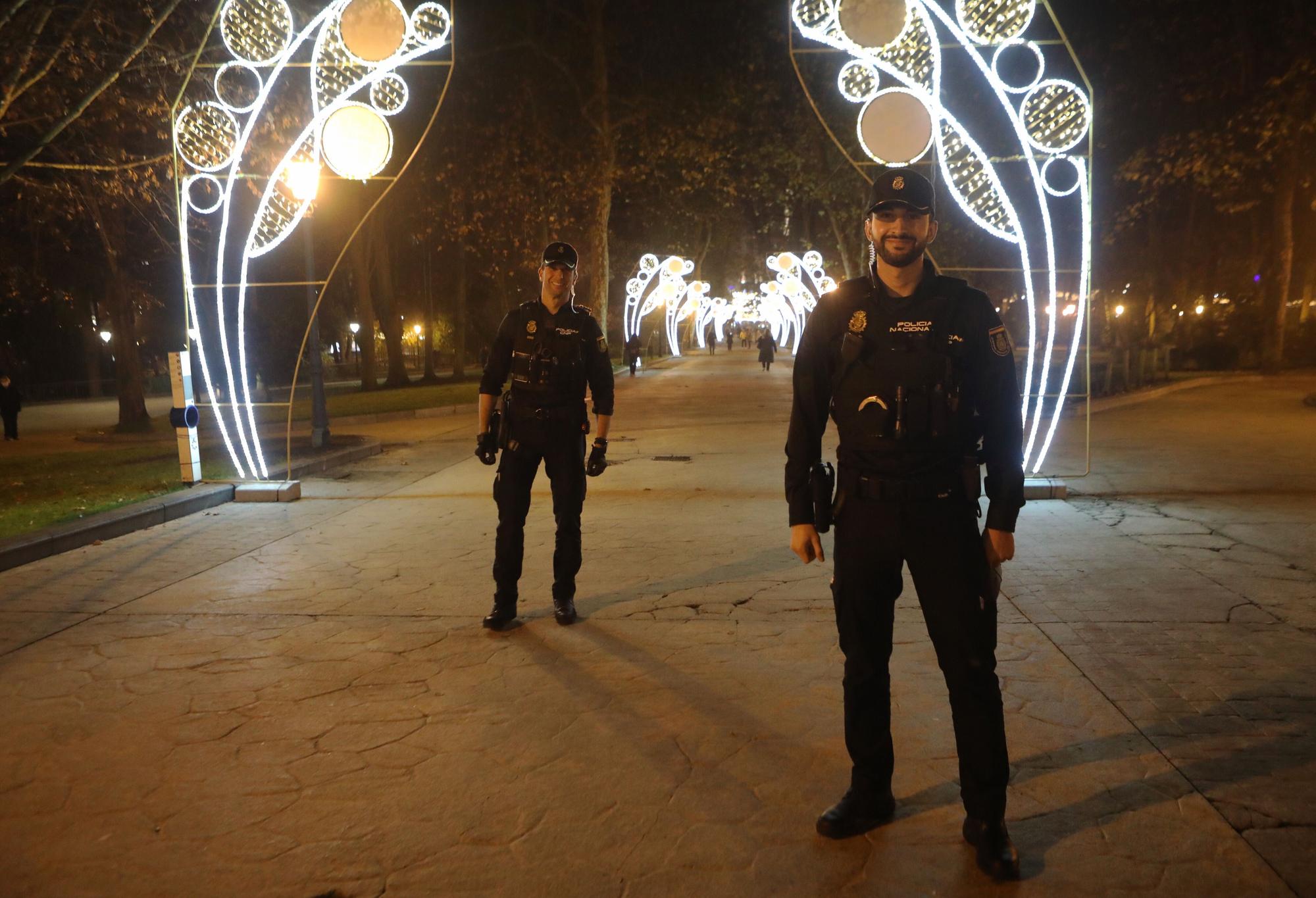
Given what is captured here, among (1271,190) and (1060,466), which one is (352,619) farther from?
(1271,190)

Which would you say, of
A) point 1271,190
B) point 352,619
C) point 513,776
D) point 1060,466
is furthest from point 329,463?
point 1271,190

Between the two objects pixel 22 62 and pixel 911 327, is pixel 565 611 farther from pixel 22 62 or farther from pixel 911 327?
pixel 22 62

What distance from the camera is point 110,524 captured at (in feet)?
26.8

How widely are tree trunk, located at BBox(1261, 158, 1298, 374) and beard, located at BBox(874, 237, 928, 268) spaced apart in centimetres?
2568

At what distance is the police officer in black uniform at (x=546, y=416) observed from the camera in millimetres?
5363

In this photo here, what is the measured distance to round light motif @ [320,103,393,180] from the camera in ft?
29.7

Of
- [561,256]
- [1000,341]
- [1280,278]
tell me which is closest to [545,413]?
[561,256]

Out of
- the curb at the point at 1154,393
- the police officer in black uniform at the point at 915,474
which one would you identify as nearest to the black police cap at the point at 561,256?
the police officer in black uniform at the point at 915,474

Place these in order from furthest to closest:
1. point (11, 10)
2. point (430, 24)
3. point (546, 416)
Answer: point (430, 24)
point (11, 10)
point (546, 416)

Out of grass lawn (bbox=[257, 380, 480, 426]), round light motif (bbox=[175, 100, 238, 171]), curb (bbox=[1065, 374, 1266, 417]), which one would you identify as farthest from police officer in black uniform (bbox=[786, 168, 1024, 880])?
curb (bbox=[1065, 374, 1266, 417])

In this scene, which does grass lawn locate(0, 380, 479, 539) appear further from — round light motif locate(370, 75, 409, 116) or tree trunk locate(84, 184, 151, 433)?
round light motif locate(370, 75, 409, 116)

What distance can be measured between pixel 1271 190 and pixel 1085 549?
886 inches

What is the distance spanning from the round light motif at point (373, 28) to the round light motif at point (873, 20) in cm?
402

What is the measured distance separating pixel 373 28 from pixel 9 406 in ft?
46.8
